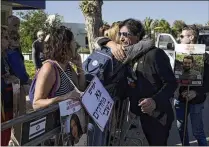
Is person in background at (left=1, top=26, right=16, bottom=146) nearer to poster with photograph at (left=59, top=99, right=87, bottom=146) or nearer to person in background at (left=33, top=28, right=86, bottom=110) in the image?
person in background at (left=33, top=28, right=86, bottom=110)

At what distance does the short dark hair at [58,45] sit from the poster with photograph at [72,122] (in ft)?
1.38

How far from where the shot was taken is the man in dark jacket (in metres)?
3.20

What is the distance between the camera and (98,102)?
303 centimetres

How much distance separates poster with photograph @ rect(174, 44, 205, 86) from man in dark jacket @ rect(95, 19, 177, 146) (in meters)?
0.88

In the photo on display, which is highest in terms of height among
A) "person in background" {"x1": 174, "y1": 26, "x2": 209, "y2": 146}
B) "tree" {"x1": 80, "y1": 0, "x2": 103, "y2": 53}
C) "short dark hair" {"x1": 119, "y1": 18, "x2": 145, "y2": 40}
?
"tree" {"x1": 80, "y1": 0, "x2": 103, "y2": 53}

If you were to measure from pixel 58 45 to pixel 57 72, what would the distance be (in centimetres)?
23

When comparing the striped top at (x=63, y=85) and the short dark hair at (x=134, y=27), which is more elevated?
the short dark hair at (x=134, y=27)

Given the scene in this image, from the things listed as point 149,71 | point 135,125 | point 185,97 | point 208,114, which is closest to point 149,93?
point 149,71

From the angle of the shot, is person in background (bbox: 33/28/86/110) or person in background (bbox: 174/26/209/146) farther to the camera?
person in background (bbox: 174/26/209/146)

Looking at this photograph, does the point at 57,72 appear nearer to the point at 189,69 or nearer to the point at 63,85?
the point at 63,85

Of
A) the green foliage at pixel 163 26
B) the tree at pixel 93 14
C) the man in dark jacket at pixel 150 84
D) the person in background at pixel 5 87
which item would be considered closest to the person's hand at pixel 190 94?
the man in dark jacket at pixel 150 84

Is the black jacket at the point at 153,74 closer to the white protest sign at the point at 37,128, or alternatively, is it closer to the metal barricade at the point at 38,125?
the metal barricade at the point at 38,125

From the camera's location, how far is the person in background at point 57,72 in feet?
8.96

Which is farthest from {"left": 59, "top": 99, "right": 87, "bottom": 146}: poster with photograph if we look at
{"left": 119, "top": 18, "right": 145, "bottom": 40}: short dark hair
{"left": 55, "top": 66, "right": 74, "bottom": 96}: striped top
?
{"left": 119, "top": 18, "right": 145, "bottom": 40}: short dark hair
